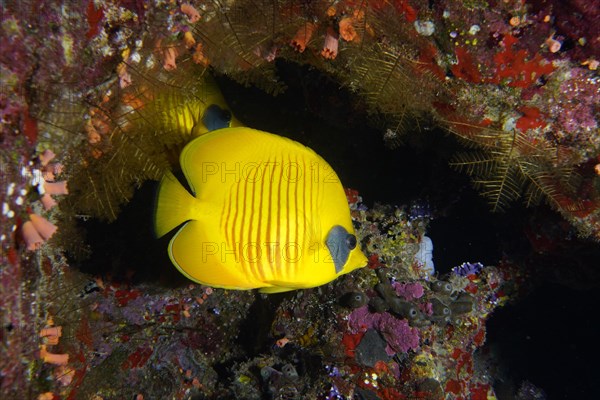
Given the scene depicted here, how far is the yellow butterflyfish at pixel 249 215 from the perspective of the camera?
7.09ft

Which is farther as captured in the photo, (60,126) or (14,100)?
(60,126)

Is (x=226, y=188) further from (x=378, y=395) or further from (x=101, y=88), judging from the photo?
(x=378, y=395)

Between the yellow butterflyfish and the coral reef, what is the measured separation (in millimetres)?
312

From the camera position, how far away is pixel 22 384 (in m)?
1.99

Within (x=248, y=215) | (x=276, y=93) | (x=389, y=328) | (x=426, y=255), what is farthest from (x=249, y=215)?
(x=426, y=255)

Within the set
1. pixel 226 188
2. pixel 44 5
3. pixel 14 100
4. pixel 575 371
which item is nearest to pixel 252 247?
pixel 226 188

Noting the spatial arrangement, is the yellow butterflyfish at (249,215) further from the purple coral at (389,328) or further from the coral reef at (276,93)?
the purple coral at (389,328)

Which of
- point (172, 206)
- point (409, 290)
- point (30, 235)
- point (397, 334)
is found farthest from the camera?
point (409, 290)

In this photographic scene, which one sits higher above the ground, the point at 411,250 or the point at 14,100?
the point at 14,100

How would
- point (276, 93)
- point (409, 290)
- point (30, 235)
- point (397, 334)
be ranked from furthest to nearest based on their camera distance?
point (409, 290), point (397, 334), point (276, 93), point (30, 235)

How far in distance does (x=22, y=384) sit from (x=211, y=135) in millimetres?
1647

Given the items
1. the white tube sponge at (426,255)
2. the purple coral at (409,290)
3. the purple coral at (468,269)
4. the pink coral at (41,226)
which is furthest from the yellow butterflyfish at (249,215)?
the purple coral at (468,269)

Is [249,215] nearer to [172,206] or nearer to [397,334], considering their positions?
[172,206]

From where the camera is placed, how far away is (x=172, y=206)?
7.07 ft
